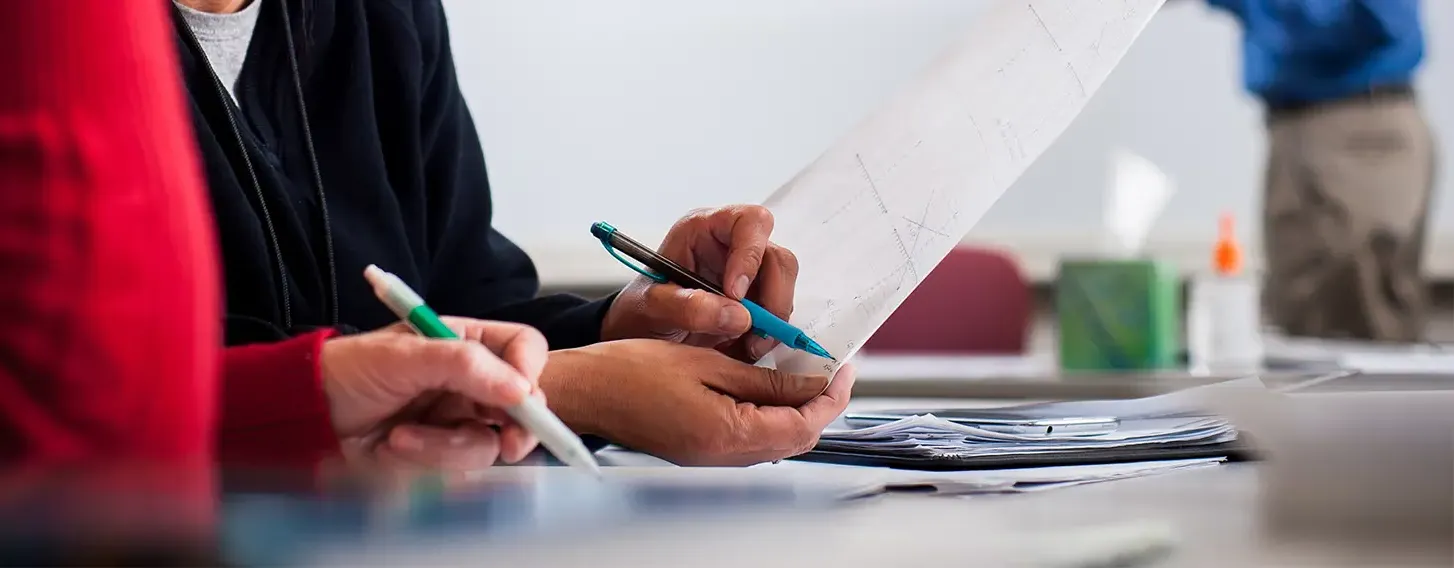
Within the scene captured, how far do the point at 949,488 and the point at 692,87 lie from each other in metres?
2.18

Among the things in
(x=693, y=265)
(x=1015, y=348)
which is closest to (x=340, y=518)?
(x=693, y=265)

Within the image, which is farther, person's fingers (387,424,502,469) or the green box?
the green box

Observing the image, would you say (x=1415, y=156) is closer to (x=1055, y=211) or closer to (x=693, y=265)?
(x=1055, y=211)

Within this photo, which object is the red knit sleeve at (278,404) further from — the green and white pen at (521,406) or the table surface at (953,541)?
the table surface at (953,541)

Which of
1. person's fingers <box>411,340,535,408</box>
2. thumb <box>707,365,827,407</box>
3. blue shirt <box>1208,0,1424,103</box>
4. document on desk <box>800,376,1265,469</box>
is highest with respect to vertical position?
blue shirt <box>1208,0,1424,103</box>

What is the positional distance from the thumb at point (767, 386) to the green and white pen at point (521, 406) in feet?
0.62

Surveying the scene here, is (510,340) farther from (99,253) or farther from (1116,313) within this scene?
(1116,313)

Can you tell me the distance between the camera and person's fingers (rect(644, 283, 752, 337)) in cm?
67

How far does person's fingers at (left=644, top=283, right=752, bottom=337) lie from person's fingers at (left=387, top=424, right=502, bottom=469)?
0.20m

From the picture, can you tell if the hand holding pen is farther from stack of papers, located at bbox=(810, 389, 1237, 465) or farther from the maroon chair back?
the maroon chair back

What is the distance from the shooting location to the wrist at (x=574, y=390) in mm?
661

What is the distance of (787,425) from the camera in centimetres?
64

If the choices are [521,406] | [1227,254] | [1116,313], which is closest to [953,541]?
[521,406]

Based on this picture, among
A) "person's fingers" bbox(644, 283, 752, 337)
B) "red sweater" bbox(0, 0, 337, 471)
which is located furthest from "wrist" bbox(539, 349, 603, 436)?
"red sweater" bbox(0, 0, 337, 471)
